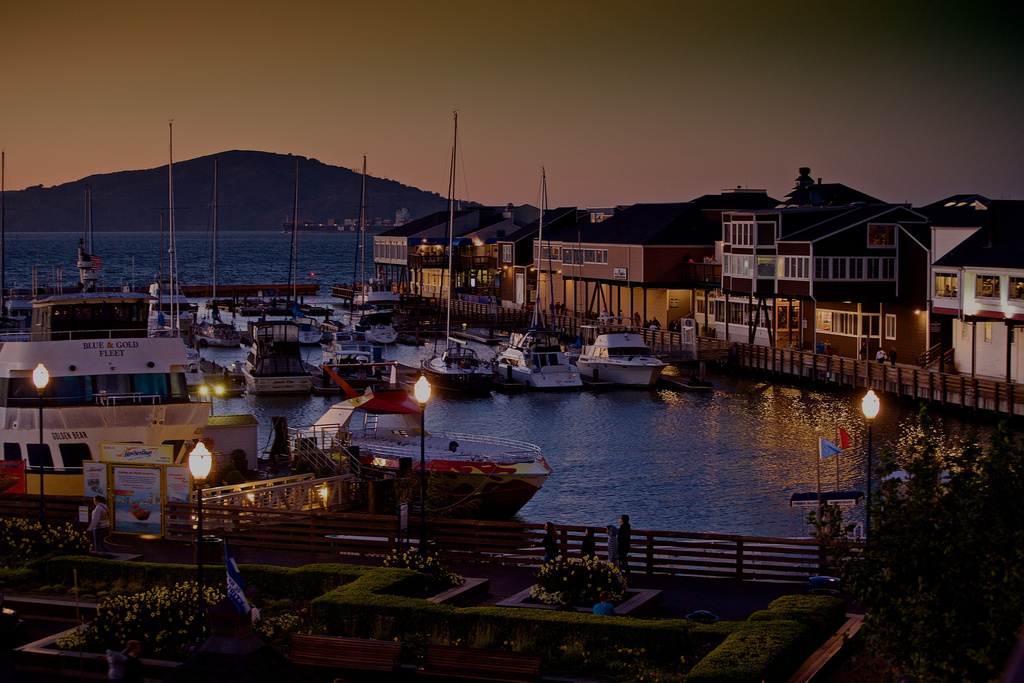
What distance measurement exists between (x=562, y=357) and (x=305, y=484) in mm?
38639

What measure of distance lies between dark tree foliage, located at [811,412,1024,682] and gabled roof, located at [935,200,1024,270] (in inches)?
1550

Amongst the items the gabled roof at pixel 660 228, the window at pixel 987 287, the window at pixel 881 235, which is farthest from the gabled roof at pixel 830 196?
the window at pixel 987 287

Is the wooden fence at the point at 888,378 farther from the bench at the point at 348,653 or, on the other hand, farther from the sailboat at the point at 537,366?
the bench at the point at 348,653

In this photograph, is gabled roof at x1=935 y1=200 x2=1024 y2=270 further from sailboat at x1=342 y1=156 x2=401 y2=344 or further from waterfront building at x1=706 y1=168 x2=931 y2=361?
sailboat at x1=342 y1=156 x2=401 y2=344

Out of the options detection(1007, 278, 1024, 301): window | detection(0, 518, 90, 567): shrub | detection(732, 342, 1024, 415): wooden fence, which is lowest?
detection(0, 518, 90, 567): shrub

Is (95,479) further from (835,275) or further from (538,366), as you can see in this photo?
(835,275)

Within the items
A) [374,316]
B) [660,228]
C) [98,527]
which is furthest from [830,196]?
[98,527]

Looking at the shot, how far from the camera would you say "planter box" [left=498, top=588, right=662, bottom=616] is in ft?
62.7

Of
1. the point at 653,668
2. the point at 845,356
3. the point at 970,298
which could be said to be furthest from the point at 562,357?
the point at 653,668

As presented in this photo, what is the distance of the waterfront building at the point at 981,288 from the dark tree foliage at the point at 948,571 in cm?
3917

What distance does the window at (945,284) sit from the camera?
54.3m

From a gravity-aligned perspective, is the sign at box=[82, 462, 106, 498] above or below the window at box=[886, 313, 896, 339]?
below

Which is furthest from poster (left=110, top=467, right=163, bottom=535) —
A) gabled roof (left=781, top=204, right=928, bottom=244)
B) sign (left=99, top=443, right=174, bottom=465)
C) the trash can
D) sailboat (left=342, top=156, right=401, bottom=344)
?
sailboat (left=342, top=156, right=401, bottom=344)

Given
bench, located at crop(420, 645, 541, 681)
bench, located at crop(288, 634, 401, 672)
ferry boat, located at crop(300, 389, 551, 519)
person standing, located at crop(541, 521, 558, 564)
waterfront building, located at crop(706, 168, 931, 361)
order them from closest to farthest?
bench, located at crop(420, 645, 541, 681) < bench, located at crop(288, 634, 401, 672) < person standing, located at crop(541, 521, 558, 564) < ferry boat, located at crop(300, 389, 551, 519) < waterfront building, located at crop(706, 168, 931, 361)
